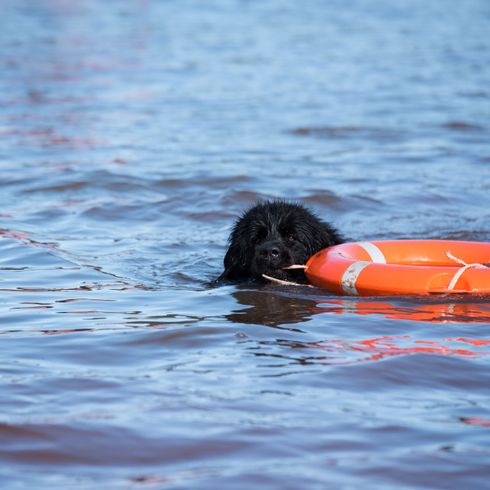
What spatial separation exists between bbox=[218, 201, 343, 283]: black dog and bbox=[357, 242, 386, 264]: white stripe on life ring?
11.4 inches

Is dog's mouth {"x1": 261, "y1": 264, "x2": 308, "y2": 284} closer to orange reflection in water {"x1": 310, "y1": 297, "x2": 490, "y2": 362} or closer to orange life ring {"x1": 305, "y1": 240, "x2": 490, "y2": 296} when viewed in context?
orange life ring {"x1": 305, "y1": 240, "x2": 490, "y2": 296}

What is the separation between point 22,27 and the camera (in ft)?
89.7

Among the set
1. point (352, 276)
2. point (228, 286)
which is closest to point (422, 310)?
point (352, 276)

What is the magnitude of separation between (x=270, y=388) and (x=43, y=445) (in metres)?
1.09

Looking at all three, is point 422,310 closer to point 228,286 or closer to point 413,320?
point 413,320

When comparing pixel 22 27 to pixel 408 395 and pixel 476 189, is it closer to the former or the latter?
pixel 476 189

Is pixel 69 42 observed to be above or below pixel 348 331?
above

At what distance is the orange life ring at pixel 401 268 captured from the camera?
20.6ft

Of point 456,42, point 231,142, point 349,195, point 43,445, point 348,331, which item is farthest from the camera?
point 456,42

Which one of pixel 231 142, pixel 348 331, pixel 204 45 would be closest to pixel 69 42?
pixel 204 45

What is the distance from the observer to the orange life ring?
6270 millimetres

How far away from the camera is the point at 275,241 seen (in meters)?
6.79

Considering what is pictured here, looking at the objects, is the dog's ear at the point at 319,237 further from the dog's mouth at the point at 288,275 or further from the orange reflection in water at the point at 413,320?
the orange reflection in water at the point at 413,320

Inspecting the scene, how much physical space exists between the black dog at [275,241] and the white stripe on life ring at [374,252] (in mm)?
290
